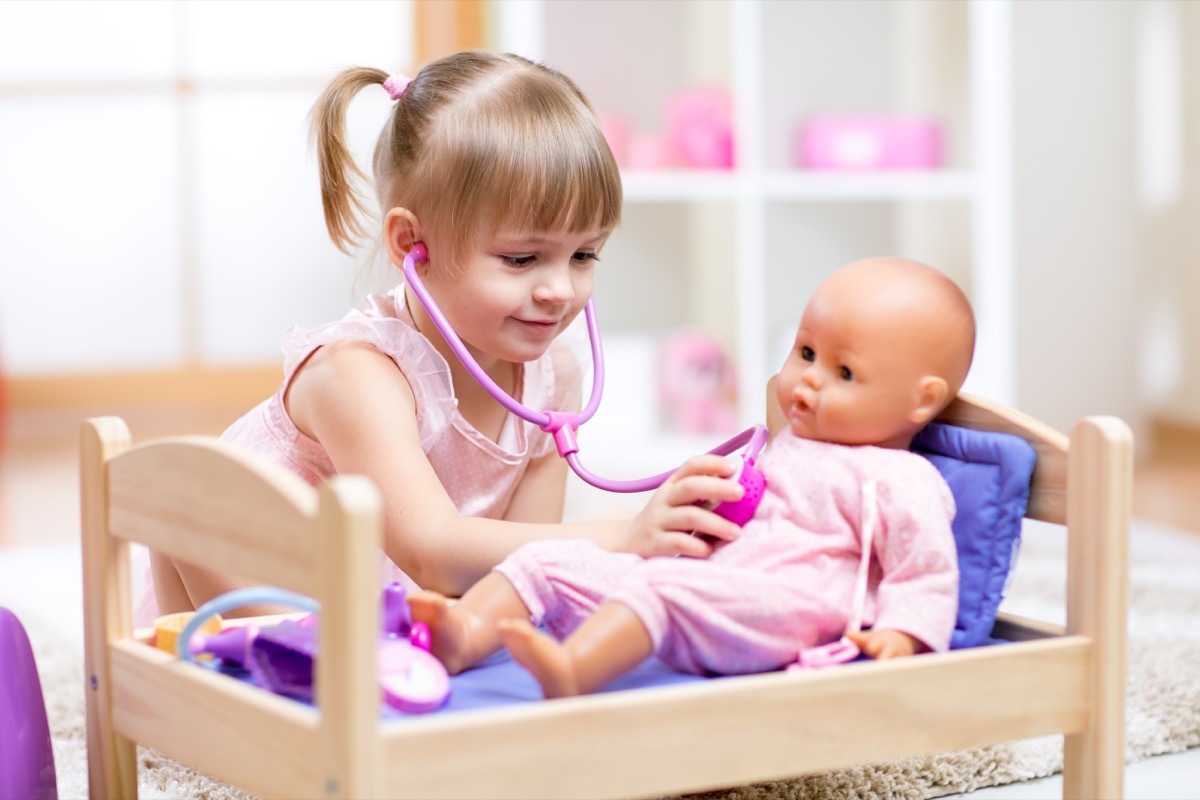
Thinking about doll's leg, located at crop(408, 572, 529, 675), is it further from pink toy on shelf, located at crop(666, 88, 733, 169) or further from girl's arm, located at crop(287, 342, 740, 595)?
pink toy on shelf, located at crop(666, 88, 733, 169)

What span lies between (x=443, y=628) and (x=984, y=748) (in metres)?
0.63

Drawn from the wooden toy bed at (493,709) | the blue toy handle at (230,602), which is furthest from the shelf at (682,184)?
the blue toy handle at (230,602)

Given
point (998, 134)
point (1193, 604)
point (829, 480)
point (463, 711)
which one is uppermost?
point (998, 134)

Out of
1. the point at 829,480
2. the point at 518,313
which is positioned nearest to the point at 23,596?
the point at 518,313

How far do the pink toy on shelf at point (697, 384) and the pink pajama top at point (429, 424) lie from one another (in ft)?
4.44

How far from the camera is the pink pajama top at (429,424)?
1.28 metres

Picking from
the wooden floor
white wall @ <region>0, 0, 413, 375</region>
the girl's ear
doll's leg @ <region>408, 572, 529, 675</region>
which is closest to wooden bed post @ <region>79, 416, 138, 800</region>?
doll's leg @ <region>408, 572, 529, 675</region>

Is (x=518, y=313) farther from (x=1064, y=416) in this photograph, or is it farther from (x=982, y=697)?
(x=1064, y=416)

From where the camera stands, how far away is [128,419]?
392cm

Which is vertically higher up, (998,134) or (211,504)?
(998,134)

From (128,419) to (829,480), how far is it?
3.25 meters

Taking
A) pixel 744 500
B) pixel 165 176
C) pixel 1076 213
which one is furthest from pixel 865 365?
pixel 165 176

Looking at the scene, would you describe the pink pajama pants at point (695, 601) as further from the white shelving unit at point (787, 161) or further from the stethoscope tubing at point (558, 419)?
the white shelving unit at point (787, 161)

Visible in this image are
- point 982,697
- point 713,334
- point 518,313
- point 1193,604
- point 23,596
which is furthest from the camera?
point 713,334
